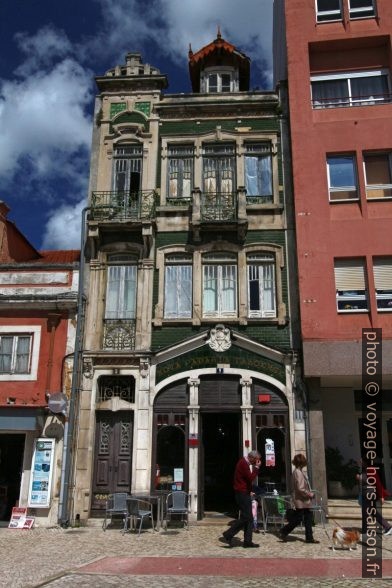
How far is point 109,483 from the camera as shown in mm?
13633

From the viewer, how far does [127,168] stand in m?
16.5

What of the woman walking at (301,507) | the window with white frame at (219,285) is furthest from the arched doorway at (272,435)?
the woman walking at (301,507)

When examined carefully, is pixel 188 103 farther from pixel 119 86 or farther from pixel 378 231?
pixel 378 231

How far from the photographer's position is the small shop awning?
13.5m

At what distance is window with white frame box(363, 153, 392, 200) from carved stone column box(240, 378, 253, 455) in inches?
255

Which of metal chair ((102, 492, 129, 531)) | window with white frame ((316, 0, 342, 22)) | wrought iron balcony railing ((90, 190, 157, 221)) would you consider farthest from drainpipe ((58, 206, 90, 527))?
window with white frame ((316, 0, 342, 22))

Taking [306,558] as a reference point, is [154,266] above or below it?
above

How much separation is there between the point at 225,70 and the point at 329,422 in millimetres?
12432

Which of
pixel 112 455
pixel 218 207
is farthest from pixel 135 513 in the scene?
pixel 218 207

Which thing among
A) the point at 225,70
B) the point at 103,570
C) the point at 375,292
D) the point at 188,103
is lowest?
the point at 103,570

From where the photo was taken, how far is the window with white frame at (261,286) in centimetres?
1482

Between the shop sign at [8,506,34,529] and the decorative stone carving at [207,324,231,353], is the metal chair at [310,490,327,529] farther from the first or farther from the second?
the shop sign at [8,506,34,529]

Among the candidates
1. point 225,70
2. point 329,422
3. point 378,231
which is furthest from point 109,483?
point 225,70

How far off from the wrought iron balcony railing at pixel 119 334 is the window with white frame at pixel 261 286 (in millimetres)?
3433
